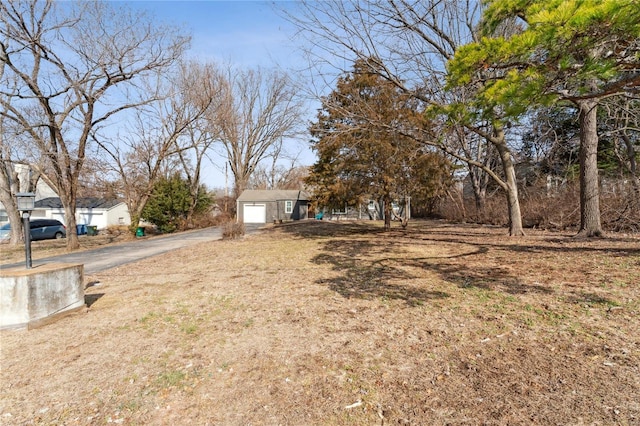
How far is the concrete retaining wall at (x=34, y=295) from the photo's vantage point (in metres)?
4.02

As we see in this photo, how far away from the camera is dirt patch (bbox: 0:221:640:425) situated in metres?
2.30

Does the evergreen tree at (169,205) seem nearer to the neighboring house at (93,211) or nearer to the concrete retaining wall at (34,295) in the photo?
the neighboring house at (93,211)

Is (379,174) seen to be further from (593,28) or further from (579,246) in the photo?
(593,28)

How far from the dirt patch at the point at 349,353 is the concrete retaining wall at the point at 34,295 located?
21cm

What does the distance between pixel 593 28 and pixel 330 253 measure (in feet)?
24.2

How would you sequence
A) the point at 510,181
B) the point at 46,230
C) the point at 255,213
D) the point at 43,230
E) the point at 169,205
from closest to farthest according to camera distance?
the point at 510,181, the point at 43,230, the point at 46,230, the point at 169,205, the point at 255,213

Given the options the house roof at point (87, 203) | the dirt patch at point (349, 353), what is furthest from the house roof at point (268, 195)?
the dirt patch at point (349, 353)

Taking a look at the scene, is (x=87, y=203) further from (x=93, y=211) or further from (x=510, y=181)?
(x=510, y=181)

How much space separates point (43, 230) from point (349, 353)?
24233 mm

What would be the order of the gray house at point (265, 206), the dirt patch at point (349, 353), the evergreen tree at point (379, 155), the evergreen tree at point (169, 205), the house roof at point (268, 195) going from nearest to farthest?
the dirt patch at point (349, 353) < the evergreen tree at point (379, 155) < the evergreen tree at point (169, 205) < the gray house at point (265, 206) < the house roof at point (268, 195)

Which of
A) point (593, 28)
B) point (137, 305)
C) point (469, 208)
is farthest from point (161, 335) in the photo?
point (469, 208)

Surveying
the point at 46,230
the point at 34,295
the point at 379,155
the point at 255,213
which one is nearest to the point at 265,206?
the point at 255,213

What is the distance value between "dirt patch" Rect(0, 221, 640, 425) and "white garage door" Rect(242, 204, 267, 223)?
24.9m

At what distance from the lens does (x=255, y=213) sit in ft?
102
